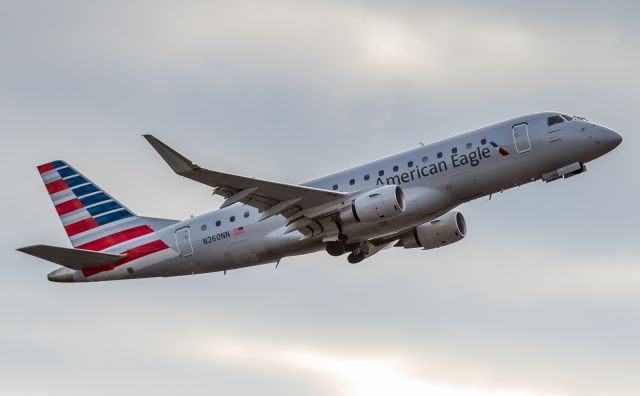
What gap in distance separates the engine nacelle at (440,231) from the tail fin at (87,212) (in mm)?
13358

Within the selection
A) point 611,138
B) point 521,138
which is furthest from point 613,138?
point 521,138

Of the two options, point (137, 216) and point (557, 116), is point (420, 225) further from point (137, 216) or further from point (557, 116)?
point (137, 216)

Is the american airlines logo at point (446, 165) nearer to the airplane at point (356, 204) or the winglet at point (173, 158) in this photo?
the airplane at point (356, 204)

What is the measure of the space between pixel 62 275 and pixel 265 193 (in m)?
13.0

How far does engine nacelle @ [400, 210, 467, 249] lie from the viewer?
182 feet

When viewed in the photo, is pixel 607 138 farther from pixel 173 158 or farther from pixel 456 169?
pixel 173 158

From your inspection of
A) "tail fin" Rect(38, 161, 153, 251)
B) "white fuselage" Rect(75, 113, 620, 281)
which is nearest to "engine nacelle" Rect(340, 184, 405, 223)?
"white fuselage" Rect(75, 113, 620, 281)

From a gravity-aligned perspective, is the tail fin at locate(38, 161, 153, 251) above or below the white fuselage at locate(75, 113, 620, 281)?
above

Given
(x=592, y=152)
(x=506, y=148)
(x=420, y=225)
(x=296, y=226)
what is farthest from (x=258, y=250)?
(x=592, y=152)

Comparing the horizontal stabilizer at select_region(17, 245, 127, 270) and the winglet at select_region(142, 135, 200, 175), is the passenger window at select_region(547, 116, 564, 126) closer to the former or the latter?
the winglet at select_region(142, 135, 200, 175)

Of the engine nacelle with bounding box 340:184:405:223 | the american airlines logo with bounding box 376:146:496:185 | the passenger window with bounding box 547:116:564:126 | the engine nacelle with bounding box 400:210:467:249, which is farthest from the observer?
the engine nacelle with bounding box 400:210:467:249

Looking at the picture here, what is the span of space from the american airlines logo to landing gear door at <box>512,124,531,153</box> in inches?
24.5

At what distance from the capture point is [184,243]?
5469cm

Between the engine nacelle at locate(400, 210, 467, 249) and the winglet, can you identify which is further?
the engine nacelle at locate(400, 210, 467, 249)
